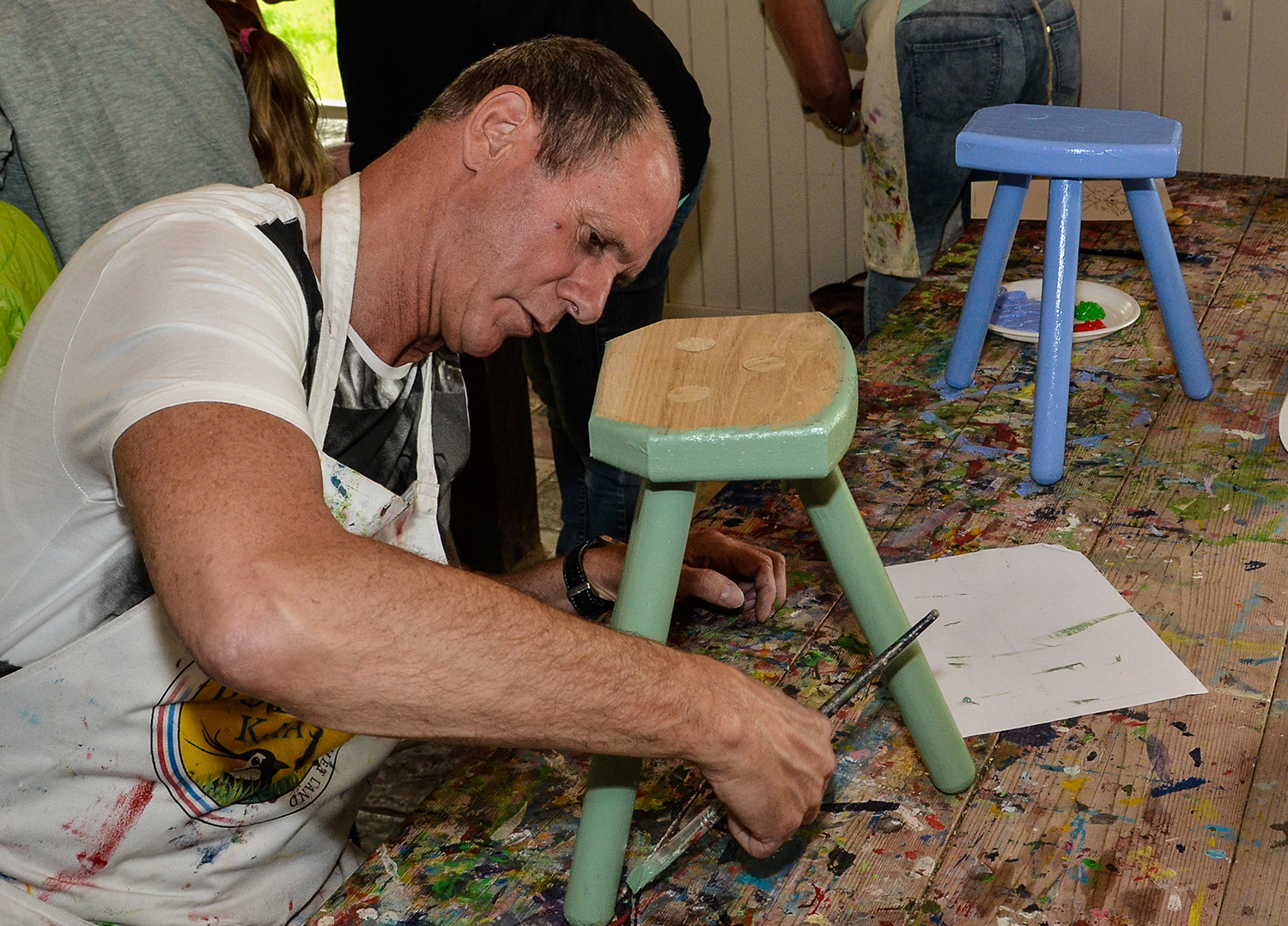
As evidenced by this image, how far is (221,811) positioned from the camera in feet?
3.65

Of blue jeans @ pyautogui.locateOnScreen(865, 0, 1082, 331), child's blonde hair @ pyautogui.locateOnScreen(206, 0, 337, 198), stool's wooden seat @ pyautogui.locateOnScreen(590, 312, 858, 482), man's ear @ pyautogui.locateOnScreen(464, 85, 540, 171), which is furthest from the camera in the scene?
blue jeans @ pyautogui.locateOnScreen(865, 0, 1082, 331)

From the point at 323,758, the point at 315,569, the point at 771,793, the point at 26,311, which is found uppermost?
the point at 315,569

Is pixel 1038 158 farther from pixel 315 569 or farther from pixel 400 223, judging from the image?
pixel 315 569

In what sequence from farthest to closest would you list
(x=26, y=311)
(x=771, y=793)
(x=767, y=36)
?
1. (x=767, y=36)
2. (x=26, y=311)
3. (x=771, y=793)

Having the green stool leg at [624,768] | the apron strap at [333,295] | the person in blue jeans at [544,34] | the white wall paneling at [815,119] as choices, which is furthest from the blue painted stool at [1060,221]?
the white wall paneling at [815,119]

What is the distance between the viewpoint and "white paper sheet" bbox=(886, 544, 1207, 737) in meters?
1.11

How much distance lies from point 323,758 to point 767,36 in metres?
2.86

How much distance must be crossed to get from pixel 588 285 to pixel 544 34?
92cm

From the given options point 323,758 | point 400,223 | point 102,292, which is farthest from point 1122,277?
point 102,292

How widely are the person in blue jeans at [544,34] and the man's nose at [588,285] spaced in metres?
0.76

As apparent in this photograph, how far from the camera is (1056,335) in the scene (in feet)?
4.94

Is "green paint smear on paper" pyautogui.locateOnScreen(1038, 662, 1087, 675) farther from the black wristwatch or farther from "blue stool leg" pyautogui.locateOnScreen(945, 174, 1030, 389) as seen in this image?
"blue stool leg" pyautogui.locateOnScreen(945, 174, 1030, 389)

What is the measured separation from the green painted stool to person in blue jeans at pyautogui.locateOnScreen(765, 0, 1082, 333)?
4.29 ft

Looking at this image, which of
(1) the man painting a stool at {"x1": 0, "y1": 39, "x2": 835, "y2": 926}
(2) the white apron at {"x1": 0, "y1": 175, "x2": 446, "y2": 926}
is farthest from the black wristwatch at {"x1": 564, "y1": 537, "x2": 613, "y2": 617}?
(2) the white apron at {"x1": 0, "y1": 175, "x2": 446, "y2": 926}
